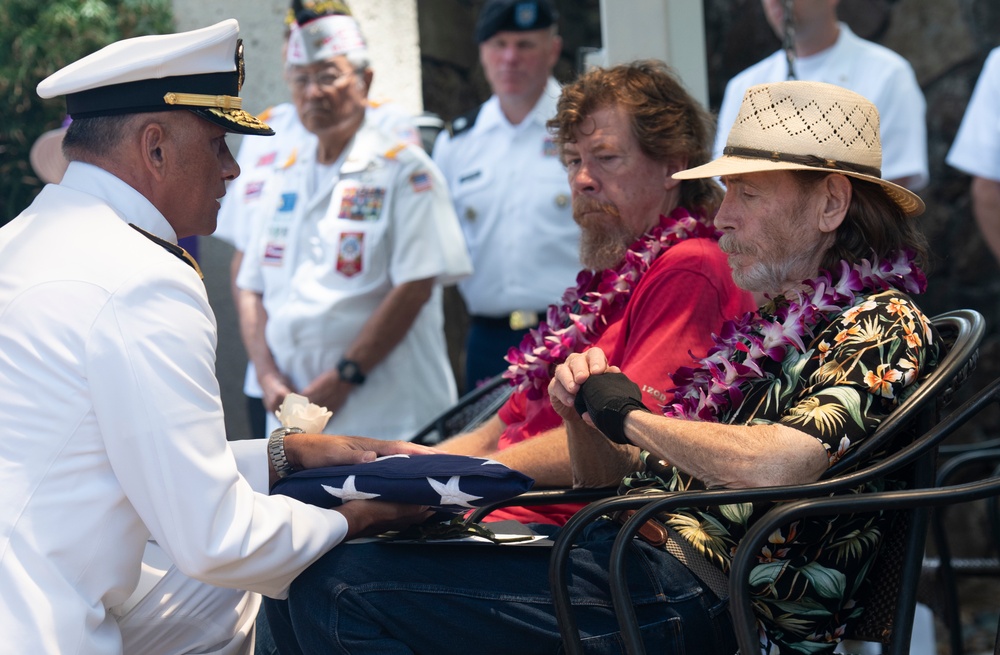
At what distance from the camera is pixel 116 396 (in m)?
2.10

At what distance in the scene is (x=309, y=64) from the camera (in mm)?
4906

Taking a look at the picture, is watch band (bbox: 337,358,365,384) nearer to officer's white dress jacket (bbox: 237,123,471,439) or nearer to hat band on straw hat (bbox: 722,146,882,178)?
officer's white dress jacket (bbox: 237,123,471,439)

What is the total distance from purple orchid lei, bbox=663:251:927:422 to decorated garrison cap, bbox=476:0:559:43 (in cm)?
309

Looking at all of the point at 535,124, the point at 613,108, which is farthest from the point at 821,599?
the point at 535,124

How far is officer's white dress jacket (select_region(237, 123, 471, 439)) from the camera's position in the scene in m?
4.79

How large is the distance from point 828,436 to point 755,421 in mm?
217

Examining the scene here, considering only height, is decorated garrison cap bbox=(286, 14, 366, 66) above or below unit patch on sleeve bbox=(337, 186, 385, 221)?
above

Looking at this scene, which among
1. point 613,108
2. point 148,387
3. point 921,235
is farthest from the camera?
point 613,108

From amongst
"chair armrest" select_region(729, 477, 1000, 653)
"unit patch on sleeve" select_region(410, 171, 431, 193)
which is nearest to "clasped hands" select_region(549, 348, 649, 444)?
"chair armrest" select_region(729, 477, 1000, 653)

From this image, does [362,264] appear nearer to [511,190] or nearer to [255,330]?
[255,330]

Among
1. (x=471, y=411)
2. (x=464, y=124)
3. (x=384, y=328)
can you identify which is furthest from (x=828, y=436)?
(x=464, y=124)

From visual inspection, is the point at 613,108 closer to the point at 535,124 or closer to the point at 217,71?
the point at 217,71

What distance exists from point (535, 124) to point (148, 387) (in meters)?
3.58

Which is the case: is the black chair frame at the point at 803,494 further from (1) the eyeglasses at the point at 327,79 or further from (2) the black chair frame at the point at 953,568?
(1) the eyeglasses at the point at 327,79
